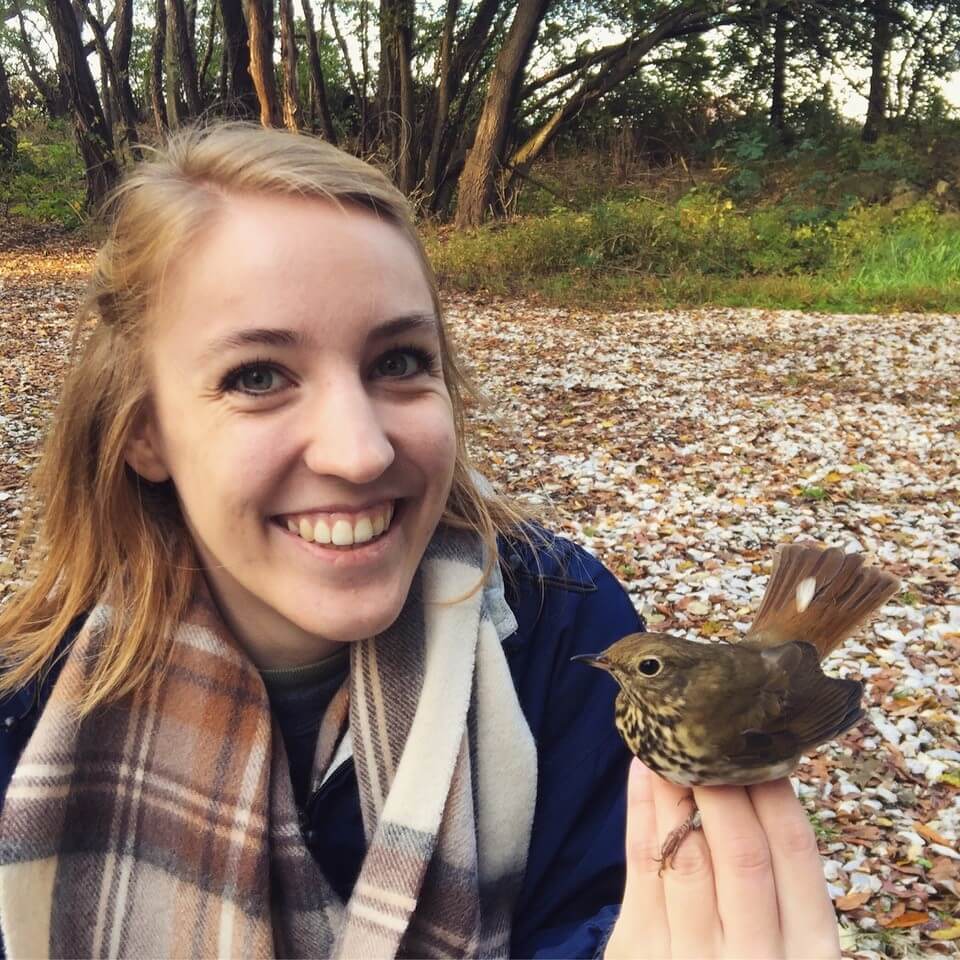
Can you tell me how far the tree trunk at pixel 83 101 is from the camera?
57.0ft

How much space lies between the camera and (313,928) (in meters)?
1.90

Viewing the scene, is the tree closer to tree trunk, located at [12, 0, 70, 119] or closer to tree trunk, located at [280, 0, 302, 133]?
tree trunk, located at [280, 0, 302, 133]

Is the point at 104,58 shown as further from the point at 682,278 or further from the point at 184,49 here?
the point at 682,278

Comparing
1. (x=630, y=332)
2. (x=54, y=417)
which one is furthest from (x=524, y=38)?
(x=54, y=417)

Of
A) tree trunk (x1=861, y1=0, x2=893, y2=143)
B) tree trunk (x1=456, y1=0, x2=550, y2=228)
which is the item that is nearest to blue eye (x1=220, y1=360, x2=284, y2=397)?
tree trunk (x1=456, y1=0, x2=550, y2=228)

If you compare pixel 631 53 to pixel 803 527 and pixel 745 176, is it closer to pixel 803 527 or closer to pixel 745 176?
pixel 745 176

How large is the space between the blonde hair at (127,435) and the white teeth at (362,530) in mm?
381

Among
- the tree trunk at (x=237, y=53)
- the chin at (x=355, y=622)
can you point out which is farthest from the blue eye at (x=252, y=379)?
the tree trunk at (x=237, y=53)

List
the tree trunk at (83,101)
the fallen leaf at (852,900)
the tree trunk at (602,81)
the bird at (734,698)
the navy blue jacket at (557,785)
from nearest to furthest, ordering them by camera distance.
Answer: the bird at (734,698)
the navy blue jacket at (557,785)
the fallen leaf at (852,900)
the tree trunk at (83,101)
the tree trunk at (602,81)

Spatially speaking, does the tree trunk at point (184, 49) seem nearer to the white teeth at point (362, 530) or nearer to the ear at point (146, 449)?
the ear at point (146, 449)

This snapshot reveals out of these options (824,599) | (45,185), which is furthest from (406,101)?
(824,599)

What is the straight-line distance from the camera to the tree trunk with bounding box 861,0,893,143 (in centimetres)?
2031

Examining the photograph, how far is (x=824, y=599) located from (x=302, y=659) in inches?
45.3

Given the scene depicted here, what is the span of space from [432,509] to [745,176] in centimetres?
1937
